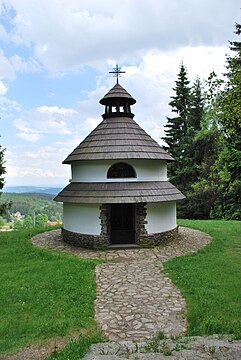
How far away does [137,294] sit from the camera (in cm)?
703

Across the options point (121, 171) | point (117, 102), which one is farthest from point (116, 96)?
point (121, 171)

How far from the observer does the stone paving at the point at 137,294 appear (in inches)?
215

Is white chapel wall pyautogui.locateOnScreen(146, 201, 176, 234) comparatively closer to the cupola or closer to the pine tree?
the cupola

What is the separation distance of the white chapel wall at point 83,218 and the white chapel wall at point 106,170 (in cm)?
118

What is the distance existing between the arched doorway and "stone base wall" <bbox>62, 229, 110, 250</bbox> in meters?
1.52

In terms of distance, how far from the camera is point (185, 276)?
8.02 m

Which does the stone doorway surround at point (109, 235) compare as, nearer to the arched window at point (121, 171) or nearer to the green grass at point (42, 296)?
the arched window at point (121, 171)

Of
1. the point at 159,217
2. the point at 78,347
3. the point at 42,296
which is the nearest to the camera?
the point at 78,347

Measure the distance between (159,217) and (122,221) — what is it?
1.87 m

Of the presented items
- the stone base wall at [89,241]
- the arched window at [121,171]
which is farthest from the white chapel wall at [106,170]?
the stone base wall at [89,241]

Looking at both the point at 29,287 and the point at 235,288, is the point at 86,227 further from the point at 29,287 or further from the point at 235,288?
the point at 235,288

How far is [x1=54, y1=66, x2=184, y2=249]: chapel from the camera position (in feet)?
37.4

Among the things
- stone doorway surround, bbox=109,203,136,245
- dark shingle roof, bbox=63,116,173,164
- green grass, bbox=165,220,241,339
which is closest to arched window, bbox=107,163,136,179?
dark shingle roof, bbox=63,116,173,164

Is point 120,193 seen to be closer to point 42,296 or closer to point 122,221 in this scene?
point 122,221
